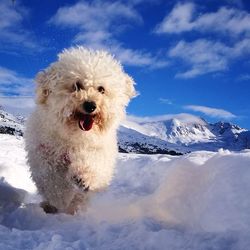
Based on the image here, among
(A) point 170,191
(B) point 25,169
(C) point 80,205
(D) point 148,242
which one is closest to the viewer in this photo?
(D) point 148,242

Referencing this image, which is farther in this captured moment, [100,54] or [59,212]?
[100,54]

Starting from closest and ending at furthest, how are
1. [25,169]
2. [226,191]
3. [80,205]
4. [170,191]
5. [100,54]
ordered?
[226,191] < [170,191] < [80,205] < [100,54] < [25,169]

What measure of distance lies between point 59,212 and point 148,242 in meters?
2.59

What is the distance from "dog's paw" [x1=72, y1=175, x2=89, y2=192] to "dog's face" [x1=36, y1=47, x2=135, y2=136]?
0.72m

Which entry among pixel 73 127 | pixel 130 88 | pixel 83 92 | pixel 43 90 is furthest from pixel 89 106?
pixel 130 88

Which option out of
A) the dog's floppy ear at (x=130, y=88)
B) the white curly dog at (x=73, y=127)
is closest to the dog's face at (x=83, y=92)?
the white curly dog at (x=73, y=127)

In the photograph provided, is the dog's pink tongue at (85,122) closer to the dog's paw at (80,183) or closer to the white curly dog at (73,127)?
the white curly dog at (73,127)

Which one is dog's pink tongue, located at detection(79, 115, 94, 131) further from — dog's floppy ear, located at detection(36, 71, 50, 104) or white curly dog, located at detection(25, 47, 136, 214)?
dog's floppy ear, located at detection(36, 71, 50, 104)

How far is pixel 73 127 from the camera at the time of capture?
23.9 feet

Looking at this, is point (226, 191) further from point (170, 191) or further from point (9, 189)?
point (9, 189)

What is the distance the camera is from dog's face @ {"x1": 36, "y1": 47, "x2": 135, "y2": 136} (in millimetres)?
→ 7152

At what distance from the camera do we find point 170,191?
23.9 feet

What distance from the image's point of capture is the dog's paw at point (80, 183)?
7.39 m

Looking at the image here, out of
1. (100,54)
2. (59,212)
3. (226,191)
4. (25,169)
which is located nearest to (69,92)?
(100,54)
